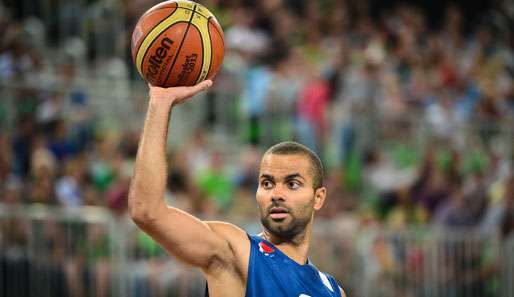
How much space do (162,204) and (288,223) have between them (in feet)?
3.47

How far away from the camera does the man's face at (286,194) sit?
552 cm

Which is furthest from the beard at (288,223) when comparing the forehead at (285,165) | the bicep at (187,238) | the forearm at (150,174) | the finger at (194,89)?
the forearm at (150,174)

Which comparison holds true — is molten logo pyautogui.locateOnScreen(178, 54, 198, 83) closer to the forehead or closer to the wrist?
the wrist

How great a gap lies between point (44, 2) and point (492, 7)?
449 inches

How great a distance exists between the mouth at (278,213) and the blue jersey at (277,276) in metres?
0.16

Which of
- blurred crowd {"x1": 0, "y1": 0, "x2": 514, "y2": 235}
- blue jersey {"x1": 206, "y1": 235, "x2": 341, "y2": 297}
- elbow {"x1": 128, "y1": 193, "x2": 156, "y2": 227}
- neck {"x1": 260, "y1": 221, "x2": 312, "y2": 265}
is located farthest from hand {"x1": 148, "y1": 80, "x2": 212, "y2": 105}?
blurred crowd {"x1": 0, "y1": 0, "x2": 514, "y2": 235}

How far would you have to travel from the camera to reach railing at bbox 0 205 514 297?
10.5m

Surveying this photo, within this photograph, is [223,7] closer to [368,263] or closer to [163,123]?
[368,263]

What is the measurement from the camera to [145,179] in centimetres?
466

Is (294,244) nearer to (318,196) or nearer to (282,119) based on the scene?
(318,196)

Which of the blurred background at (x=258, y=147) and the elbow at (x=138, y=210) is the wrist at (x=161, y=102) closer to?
the elbow at (x=138, y=210)

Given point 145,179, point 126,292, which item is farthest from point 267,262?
point 126,292

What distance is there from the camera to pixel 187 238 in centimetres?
498

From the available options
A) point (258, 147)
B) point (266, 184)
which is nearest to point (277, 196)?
point (266, 184)
